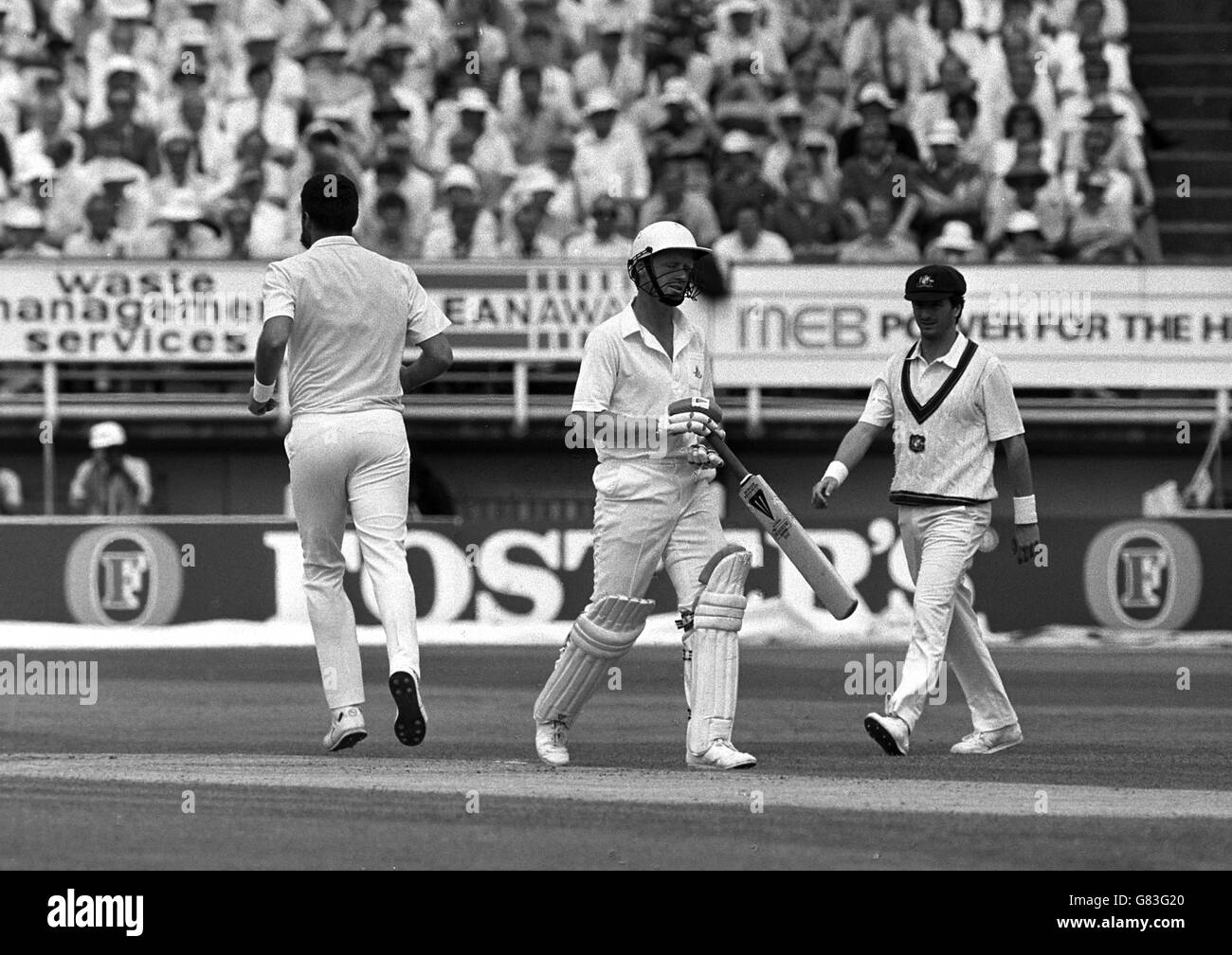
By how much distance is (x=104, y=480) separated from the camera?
65.2ft

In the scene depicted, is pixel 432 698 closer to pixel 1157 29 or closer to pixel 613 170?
pixel 613 170

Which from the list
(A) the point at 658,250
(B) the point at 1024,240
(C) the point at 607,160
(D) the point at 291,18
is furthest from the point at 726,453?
(D) the point at 291,18

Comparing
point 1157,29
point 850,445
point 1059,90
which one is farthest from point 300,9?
point 850,445

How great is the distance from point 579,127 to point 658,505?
12.2 meters

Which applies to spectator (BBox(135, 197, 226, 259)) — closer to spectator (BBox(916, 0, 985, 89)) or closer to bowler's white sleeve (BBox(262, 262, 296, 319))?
spectator (BBox(916, 0, 985, 89))

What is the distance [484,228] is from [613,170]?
126cm

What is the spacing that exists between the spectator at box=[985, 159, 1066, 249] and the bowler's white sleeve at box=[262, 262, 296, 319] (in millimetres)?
11486

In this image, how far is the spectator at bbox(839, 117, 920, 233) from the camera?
20.6 metres

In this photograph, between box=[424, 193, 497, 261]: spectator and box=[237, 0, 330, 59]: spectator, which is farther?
box=[237, 0, 330, 59]: spectator

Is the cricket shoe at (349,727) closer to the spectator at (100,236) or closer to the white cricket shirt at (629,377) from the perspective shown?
the white cricket shirt at (629,377)

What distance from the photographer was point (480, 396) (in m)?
20.5

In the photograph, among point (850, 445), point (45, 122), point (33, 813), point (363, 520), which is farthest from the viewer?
point (45, 122)

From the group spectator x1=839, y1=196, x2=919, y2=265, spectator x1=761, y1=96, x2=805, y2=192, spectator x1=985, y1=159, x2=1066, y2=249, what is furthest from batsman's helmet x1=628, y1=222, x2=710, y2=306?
spectator x1=761, y1=96, x2=805, y2=192

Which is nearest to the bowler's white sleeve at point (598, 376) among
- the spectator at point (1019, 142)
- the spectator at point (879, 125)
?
the spectator at point (879, 125)
